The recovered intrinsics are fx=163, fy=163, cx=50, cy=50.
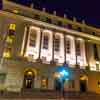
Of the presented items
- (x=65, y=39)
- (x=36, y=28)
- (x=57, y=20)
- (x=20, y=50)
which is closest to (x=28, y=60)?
(x=20, y=50)

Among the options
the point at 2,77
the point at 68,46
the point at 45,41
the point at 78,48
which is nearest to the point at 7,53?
the point at 2,77

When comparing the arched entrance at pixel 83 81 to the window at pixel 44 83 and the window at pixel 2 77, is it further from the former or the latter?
the window at pixel 2 77

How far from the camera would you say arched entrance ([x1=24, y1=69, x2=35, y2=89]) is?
30.0m

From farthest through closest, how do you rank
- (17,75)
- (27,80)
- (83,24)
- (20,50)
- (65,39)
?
(83,24)
(65,39)
(20,50)
(27,80)
(17,75)

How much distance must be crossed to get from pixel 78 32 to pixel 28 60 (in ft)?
54.8

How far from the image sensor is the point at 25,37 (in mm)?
34844

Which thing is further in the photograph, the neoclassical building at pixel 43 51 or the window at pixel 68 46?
the window at pixel 68 46

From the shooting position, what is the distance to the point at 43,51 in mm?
36031

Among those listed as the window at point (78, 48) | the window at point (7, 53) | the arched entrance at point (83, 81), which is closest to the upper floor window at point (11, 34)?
the window at point (7, 53)

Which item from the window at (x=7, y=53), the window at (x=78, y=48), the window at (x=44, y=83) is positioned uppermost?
the window at (x=78, y=48)

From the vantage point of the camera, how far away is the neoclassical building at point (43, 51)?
29547mm

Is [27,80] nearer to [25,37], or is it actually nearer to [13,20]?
[25,37]

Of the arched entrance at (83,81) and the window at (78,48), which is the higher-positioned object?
the window at (78,48)

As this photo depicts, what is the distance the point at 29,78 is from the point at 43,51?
7.81 metres
